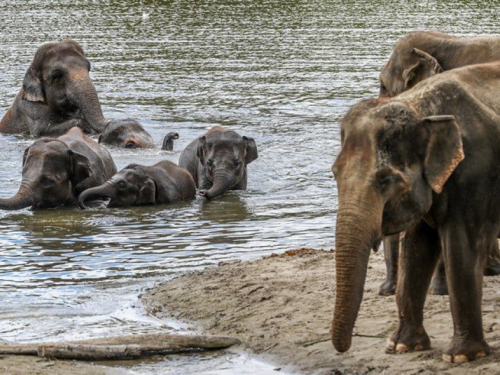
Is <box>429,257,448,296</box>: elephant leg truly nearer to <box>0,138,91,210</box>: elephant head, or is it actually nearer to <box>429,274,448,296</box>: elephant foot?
<box>429,274,448,296</box>: elephant foot

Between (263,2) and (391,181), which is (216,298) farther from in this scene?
(263,2)

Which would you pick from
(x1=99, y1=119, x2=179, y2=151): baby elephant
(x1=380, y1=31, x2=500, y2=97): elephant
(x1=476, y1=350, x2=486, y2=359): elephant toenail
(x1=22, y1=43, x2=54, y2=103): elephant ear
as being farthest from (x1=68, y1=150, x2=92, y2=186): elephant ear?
(x1=476, y1=350, x2=486, y2=359): elephant toenail

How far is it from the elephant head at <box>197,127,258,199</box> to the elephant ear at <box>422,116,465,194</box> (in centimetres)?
791

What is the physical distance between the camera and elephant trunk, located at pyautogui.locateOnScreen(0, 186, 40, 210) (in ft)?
44.5

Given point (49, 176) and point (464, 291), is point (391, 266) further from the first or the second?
point (49, 176)

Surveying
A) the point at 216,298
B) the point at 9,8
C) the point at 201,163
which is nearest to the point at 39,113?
the point at 201,163

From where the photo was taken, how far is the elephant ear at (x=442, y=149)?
631cm

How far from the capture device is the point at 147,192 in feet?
45.4

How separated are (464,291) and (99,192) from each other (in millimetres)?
7676

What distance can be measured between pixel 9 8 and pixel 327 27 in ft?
35.2

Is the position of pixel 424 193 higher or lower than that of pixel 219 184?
higher

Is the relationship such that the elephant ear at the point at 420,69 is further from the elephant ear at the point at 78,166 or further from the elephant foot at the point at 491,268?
the elephant ear at the point at 78,166

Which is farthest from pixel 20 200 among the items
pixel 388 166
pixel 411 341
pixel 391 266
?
pixel 388 166

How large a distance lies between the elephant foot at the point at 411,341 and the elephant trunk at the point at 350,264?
3.34ft
